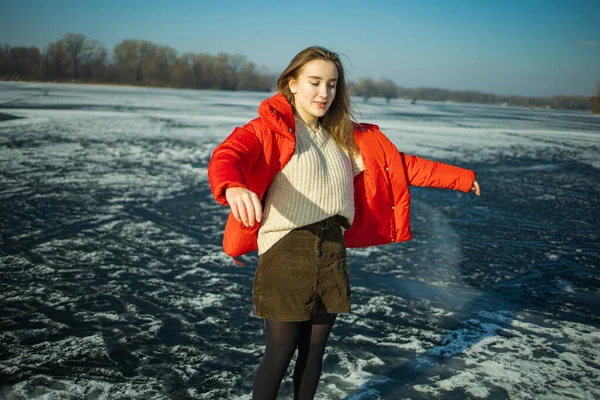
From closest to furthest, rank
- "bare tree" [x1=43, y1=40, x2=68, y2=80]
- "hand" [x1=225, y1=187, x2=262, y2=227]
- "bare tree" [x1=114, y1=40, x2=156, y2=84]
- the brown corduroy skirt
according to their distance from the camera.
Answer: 1. "hand" [x1=225, y1=187, x2=262, y2=227]
2. the brown corduroy skirt
3. "bare tree" [x1=43, y1=40, x2=68, y2=80]
4. "bare tree" [x1=114, y1=40, x2=156, y2=84]

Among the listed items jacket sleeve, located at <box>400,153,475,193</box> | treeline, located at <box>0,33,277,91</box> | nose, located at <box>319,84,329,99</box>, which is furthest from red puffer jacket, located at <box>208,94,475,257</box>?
treeline, located at <box>0,33,277,91</box>

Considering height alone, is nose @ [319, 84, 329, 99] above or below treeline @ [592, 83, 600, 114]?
below

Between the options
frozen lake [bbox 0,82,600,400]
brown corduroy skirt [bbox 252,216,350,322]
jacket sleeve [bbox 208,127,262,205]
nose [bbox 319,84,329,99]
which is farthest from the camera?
frozen lake [bbox 0,82,600,400]

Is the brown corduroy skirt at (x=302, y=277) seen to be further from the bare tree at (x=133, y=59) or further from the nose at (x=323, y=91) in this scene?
the bare tree at (x=133, y=59)

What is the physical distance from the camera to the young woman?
191cm

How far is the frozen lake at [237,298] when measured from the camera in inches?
112

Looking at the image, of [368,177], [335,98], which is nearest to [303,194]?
[368,177]

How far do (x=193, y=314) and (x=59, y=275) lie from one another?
4.79 ft

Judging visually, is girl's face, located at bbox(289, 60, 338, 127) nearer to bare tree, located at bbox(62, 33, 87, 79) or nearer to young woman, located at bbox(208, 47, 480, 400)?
young woman, located at bbox(208, 47, 480, 400)

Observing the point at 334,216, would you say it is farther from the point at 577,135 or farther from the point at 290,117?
the point at 577,135

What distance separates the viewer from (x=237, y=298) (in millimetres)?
4074

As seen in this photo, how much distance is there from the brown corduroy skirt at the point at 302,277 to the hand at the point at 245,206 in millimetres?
506

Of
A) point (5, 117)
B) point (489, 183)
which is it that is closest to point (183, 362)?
point (489, 183)

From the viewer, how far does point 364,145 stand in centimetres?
227
